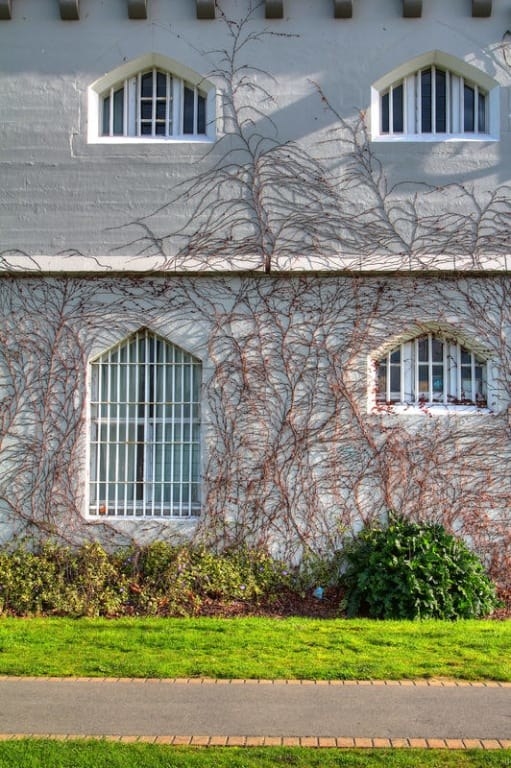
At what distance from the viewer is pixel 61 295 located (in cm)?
1073

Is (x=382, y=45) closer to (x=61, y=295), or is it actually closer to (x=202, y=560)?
(x=61, y=295)

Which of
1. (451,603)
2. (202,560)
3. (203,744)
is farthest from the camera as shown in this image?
(202,560)

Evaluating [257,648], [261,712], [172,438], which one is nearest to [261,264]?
[172,438]

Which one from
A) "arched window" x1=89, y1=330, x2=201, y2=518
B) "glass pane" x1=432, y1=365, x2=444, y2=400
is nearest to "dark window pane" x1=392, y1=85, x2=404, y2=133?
"glass pane" x1=432, y1=365, x2=444, y2=400

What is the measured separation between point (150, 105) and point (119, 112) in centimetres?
39

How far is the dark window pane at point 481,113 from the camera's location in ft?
36.0

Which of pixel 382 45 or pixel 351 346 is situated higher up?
pixel 382 45

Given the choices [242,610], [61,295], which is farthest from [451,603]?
[61,295]

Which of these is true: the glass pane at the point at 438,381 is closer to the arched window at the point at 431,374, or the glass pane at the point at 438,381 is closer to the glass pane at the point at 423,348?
the arched window at the point at 431,374

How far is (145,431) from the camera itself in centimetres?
1074

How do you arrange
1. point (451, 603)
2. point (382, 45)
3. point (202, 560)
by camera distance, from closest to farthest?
1. point (451, 603)
2. point (202, 560)
3. point (382, 45)

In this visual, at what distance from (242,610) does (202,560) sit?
733 millimetres

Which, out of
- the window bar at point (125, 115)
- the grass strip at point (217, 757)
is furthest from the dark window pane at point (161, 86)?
the grass strip at point (217, 757)

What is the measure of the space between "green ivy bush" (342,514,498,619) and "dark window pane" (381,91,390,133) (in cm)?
478
